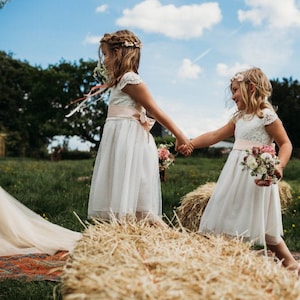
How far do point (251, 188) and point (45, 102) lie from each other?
39.0 metres

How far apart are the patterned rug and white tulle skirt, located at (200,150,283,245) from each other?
4.60 ft

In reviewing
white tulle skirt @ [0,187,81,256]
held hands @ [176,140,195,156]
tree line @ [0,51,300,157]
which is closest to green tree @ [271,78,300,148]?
tree line @ [0,51,300,157]

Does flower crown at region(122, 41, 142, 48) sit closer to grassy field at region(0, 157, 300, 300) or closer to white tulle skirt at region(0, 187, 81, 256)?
grassy field at region(0, 157, 300, 300)

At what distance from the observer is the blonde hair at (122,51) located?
4.52m

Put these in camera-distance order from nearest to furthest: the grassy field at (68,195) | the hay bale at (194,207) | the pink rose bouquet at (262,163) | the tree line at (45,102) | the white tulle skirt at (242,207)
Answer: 1. the pink rose bouquet at (262,163)
2. the white tulle skirt at (242,207)
3. the hay bale at (194,207)
4. the grassy field at (68,195)
5. the tree line at (45,102)

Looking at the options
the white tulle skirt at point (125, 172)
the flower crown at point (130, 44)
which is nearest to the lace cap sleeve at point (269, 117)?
the white tulle skirt at point (125, 172)

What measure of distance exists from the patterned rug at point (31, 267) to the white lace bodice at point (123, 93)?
1.39 meters

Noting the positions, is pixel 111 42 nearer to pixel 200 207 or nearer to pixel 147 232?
pixel 147 232

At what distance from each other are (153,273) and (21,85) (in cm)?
4552

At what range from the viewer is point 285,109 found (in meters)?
33.3

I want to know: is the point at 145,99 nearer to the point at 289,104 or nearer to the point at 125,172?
the point at 125,172

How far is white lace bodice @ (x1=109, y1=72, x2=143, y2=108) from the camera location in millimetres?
4402

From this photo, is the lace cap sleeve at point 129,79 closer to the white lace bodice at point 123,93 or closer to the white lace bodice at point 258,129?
the white lace bodice at point 123,93

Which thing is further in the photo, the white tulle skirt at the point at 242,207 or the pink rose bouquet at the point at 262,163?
the white tulle skirt at the point at 242,207
